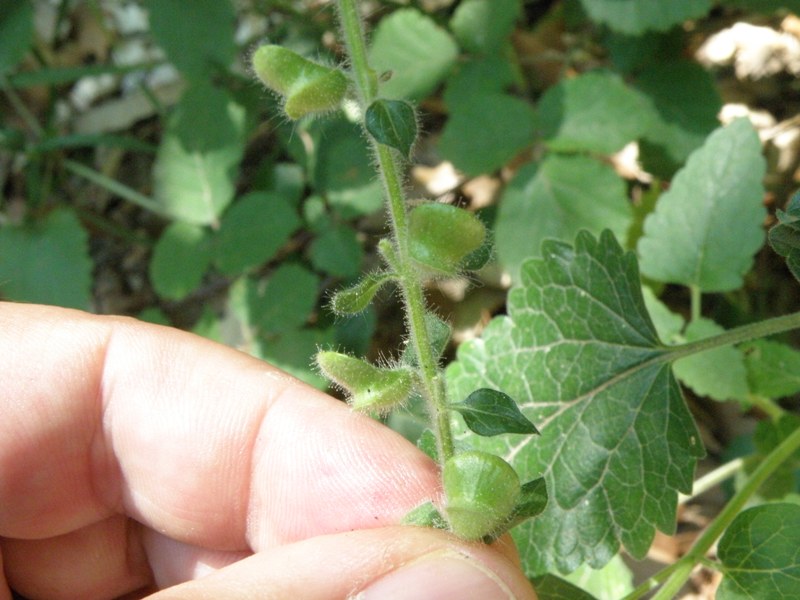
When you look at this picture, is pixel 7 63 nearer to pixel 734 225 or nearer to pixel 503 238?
pixel 503 238

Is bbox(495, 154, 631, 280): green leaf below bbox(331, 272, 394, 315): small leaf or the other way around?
below

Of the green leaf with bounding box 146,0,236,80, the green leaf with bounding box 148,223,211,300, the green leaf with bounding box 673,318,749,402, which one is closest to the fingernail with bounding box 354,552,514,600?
the green leaf with bounding box 673,318,749,402

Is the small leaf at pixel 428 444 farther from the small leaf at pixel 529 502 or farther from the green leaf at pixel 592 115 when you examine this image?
the green leaf at pixel 592 115

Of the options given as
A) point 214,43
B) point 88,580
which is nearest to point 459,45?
point 214,43

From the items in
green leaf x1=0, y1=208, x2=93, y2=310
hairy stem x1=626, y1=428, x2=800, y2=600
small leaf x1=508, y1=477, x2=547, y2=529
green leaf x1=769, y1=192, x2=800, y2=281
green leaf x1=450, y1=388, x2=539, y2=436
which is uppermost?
green leaf x1=769, y1=192, x2=800, y2=281

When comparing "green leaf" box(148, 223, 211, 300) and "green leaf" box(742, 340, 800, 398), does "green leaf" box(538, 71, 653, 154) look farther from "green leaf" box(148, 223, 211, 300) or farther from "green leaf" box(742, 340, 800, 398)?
"green leaf" box(148, 223, 211, 300)

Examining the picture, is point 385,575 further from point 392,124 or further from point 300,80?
point 300,80

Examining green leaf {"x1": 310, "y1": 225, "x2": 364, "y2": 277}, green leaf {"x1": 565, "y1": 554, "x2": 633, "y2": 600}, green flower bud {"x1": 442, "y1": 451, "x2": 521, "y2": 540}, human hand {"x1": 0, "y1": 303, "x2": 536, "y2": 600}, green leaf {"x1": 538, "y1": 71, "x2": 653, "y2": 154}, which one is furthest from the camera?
green leaf {"x1": 310, "y1": 225, "x2": 364, "y2": 277}

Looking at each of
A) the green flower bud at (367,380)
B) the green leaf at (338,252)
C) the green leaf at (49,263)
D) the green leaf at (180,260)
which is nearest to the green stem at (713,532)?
the green flower bud at (367,380)
